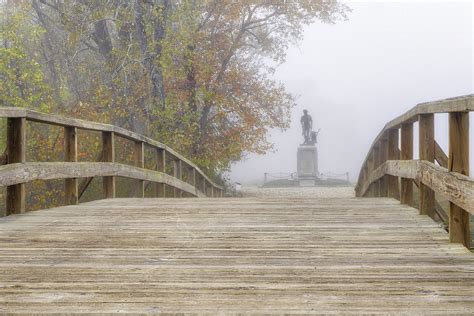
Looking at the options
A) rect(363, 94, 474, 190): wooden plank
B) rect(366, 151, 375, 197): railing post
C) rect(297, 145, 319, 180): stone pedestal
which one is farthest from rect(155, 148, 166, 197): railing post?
rect(297, 145, 319, 180): stone pedestal

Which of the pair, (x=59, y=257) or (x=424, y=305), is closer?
(x=424, y=305)

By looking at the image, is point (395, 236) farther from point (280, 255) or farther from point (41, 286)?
point (41, 286)

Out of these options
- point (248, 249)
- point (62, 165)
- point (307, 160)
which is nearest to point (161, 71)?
point (62, 165)

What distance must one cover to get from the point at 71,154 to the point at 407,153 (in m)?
3.98

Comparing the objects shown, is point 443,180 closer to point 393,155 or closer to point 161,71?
point 393,155

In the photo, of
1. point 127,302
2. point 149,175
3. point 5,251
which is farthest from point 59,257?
point 149,175

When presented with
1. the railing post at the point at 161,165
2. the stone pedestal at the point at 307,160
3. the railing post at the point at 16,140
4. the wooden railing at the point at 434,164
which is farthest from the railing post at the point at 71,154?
the stone pedestal at the point at 307,160

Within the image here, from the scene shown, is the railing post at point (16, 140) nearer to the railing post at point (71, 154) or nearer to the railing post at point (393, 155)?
the railing post at point (71, 154)

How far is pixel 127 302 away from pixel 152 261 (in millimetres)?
991

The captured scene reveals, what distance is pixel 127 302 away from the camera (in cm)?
317

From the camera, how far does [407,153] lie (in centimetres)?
707

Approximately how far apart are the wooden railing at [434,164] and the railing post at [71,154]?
3.85 metres

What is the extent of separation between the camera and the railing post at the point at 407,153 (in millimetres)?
6984

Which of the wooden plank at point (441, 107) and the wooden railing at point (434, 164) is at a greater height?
the wooden plank at point (441, 107)
